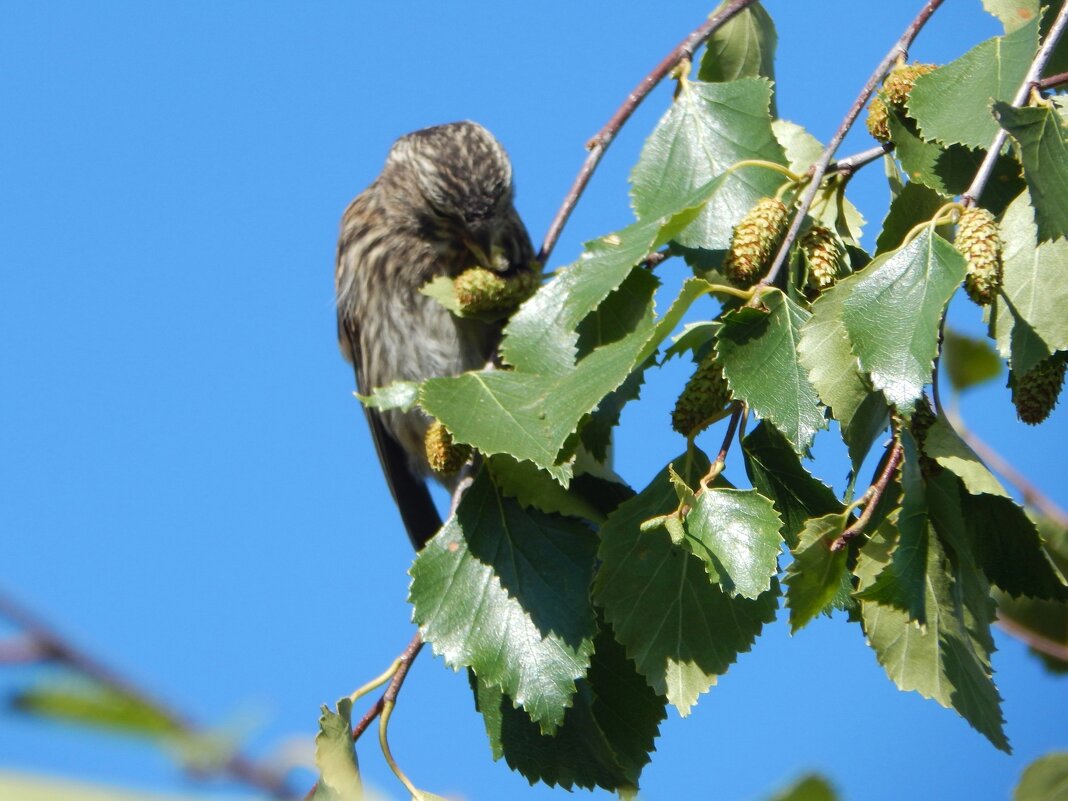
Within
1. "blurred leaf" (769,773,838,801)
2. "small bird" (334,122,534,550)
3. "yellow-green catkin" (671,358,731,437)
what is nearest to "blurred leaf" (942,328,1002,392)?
"small bird" (334,122,534,550)

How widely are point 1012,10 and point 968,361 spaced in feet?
4.26

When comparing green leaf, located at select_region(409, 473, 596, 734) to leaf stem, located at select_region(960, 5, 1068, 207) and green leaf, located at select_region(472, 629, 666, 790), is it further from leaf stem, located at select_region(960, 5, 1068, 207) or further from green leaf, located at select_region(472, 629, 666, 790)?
leaf stem, located at select_region(960, 5, 1068, 207)

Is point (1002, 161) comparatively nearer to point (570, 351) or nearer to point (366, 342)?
point (570, 351)

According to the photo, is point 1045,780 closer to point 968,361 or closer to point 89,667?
point 89,667

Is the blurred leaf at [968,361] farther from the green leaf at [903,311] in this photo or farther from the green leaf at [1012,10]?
the green leaf at [903,311]

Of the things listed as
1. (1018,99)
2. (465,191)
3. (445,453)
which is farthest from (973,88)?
(465,191)

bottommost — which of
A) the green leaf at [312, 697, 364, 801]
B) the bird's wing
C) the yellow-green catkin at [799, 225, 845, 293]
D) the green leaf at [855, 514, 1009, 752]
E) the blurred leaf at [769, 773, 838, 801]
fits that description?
the blurred leaf at [769, 773, 838, 801]

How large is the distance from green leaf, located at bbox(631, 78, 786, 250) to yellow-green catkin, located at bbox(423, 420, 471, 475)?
2.25 ft

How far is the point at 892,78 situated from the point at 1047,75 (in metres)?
0.44

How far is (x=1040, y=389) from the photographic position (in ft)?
7.02

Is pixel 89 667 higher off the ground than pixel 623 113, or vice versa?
pixel 623 113

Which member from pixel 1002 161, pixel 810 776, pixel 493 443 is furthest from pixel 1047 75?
pixel 810 776

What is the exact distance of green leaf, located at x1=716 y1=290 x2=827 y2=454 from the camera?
192 cm

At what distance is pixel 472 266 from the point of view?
3914mm
